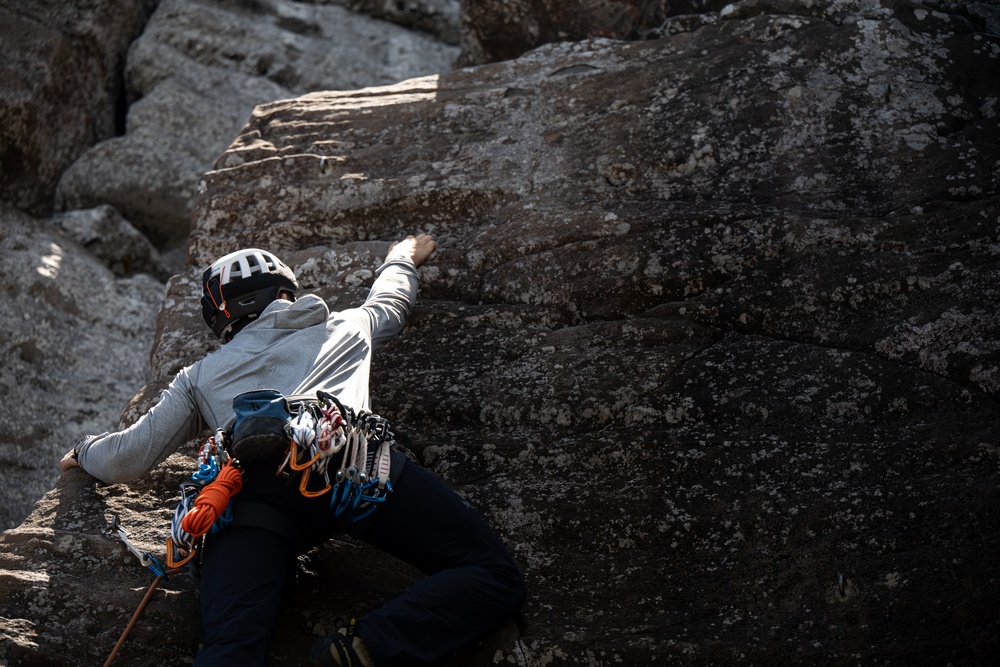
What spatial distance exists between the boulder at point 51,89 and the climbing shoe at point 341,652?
19.9ft

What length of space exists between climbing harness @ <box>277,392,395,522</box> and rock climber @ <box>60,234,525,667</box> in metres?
0.06

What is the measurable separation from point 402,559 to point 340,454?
532 millimetres

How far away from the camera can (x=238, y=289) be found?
4688 millimetres

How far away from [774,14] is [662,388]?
9.97ft

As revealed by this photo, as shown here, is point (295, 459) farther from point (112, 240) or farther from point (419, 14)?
point (419, 14)

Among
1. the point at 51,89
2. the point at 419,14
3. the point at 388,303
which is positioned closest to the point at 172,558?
the point at 388,303

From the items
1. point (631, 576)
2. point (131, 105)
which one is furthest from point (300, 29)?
point (631, 576)

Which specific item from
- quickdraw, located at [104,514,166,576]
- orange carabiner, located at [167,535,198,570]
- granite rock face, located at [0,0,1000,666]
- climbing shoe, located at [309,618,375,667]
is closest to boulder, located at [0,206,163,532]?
granite rock face, located at [0,0,1000,666]

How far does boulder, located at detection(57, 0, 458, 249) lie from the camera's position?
8734mm

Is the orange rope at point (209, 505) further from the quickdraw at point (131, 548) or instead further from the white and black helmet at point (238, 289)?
the white and black helmet at point (238, 289)

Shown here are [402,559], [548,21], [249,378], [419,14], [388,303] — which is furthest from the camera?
[419,14]

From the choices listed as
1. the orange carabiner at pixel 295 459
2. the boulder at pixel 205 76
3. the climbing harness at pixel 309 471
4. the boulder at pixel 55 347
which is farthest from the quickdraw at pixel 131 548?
the boulder at pixel 205 76

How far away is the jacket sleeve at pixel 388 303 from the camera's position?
493 centimetres

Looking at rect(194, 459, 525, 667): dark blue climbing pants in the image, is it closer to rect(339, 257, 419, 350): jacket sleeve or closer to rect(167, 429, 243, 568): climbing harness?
rect(167, 429, 243, 568): climbing harness
